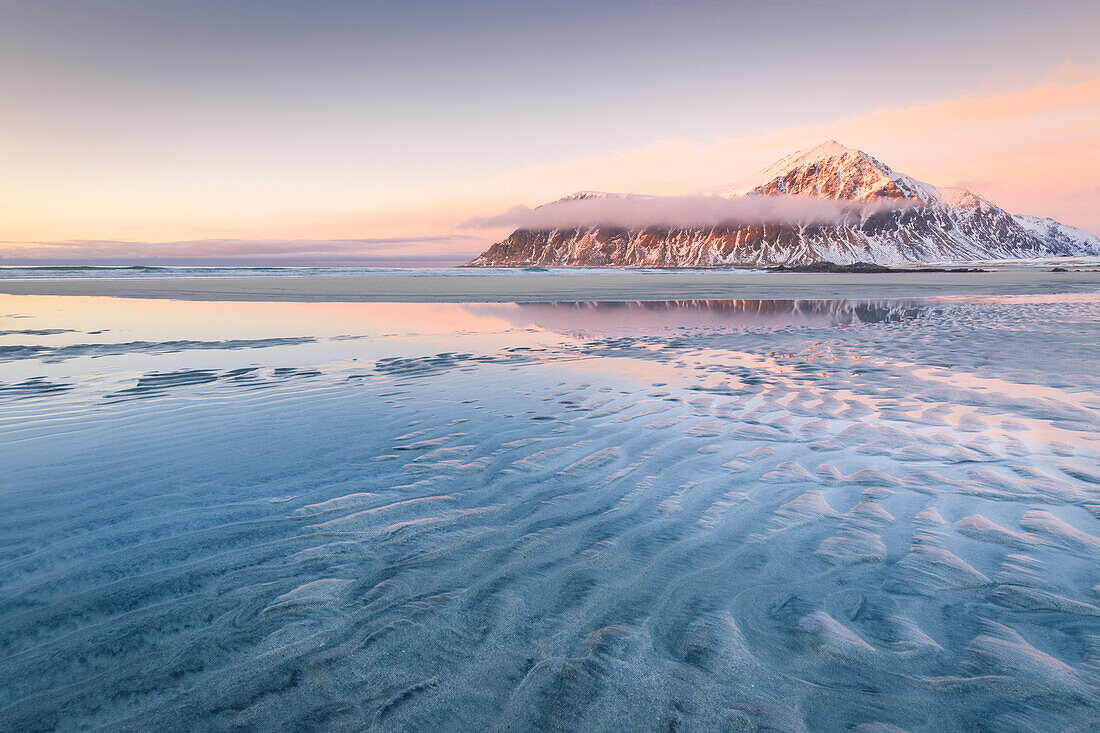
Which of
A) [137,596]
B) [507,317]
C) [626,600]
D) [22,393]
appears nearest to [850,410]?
[626,600]

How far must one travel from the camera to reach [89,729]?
Answer: 2.58 meters

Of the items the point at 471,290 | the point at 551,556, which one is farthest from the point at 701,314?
the point at 471,290

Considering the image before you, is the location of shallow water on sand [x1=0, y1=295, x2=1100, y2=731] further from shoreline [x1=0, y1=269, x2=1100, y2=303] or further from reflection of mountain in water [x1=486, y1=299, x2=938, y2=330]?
shoreline [x1=0, y1=269, x2=1100, y2=303]

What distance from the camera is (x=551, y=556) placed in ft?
13.4

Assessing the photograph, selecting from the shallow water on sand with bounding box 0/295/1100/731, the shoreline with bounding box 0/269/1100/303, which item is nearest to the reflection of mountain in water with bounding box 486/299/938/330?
the shoreline with bounding box 0/269/1100/303

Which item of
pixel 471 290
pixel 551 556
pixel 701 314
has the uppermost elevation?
pixel 471 290

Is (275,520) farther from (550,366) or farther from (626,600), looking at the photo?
(550,366)

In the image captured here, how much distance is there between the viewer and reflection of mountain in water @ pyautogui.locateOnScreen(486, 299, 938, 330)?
795 inches

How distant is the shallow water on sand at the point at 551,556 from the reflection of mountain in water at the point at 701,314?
10.5 m

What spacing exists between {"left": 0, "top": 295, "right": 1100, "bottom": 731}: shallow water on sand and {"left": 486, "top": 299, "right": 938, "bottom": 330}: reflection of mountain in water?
10541 millimetres

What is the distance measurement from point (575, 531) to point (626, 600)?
3.32ft

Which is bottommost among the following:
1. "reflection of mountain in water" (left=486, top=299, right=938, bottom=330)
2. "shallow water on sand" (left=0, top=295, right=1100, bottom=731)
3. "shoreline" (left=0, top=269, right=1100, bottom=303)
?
"shallow water on sand" (left=0, top=295, right=1100, bottom=731)

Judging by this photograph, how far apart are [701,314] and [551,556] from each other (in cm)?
2105

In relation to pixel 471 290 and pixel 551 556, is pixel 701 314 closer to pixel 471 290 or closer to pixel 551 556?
pixel 551 556
